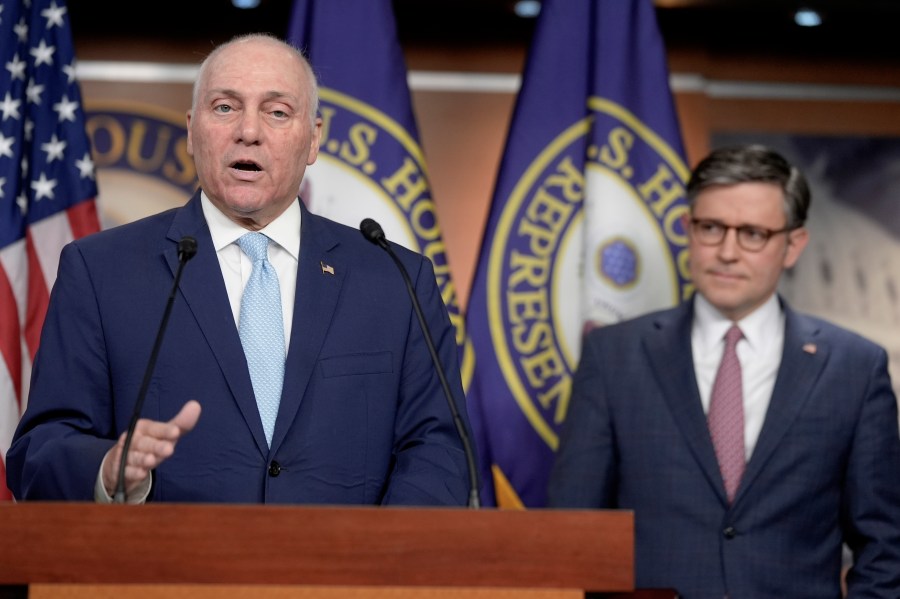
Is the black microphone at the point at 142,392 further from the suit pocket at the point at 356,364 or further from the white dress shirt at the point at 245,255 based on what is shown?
the suit pocket at the point at 356,364

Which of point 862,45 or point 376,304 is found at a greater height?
point 862,45

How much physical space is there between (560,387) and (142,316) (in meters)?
1.99

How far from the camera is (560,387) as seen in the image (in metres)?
3.92

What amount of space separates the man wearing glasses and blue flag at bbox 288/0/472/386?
63 cm

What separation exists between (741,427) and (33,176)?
83.0 inches

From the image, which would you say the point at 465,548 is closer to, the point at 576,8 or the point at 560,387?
the point at 560,387

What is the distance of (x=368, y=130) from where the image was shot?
378 centimetres

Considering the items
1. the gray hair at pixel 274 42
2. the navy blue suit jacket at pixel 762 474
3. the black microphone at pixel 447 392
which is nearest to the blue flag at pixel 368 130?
the navy blue suit jacket at pixel 762 474

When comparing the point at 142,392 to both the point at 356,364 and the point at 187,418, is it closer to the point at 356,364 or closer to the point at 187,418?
the point at 187,418

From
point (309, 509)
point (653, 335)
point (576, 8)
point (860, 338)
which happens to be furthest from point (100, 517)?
point (576, 8)

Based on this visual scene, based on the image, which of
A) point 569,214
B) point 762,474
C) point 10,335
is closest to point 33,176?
point 10,335

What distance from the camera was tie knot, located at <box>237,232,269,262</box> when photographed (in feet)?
7.49

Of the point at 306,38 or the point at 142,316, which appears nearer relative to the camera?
the point at 142,316

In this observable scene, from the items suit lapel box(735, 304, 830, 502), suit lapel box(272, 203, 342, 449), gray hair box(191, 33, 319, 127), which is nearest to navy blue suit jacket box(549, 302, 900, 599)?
suit lapel box(735, 304, 830, 502)
